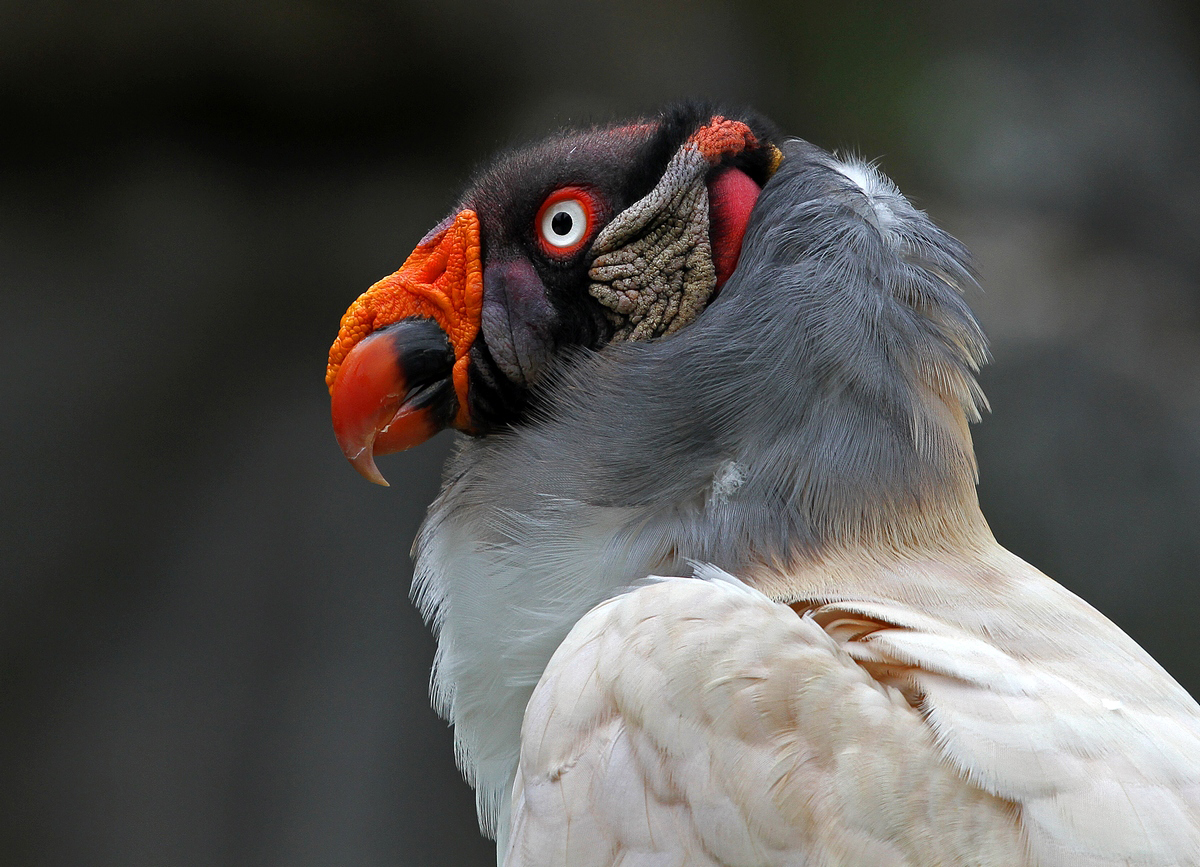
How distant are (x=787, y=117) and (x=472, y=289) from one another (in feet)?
12.8

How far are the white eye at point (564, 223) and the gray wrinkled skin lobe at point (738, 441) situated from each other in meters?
0.23

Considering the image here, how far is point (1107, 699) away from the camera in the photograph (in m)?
1.32

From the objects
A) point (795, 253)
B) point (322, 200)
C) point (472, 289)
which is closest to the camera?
point (795, 253)

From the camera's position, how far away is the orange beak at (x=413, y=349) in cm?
181

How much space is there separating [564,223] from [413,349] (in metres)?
0.37

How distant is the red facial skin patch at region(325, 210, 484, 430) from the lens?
6.04 feet

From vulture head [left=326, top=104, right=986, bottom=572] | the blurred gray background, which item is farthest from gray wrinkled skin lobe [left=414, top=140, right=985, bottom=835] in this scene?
the blurred gray background

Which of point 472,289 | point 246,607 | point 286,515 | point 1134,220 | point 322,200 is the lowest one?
point 246,607

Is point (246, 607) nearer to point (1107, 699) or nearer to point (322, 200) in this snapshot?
point (322, 200)

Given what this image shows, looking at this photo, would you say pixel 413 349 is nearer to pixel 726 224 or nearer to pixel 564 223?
pixel 564 223

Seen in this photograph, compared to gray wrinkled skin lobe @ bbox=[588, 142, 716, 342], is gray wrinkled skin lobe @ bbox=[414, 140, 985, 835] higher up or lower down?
lower down

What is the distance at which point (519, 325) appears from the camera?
1.80 metres

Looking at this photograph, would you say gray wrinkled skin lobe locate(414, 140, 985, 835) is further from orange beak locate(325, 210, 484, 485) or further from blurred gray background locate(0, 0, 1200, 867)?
blurred gray background locate(0, 0, 1200, 867)

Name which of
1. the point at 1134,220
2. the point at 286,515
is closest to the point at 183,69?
the point at 286,515
